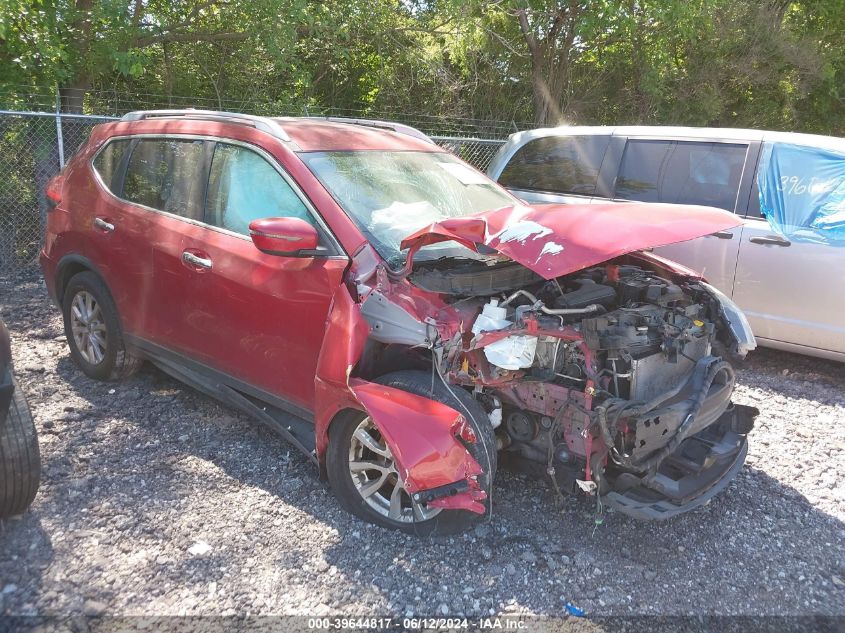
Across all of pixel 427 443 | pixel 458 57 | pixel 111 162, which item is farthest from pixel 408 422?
pixel 458 57

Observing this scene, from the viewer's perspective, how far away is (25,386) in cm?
466

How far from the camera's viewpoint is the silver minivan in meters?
5.07

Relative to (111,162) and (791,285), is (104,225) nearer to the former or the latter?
(111,162)

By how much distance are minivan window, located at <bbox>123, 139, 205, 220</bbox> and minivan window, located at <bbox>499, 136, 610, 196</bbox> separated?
3488 mm

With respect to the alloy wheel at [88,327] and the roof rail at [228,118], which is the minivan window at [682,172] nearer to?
the roof rail at [228,118]

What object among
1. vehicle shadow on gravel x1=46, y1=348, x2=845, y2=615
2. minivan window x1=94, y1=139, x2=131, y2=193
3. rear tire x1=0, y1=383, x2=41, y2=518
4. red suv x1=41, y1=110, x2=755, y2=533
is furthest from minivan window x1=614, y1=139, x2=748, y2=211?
rear tire x1=0, y1=383, x2=41, y2=518

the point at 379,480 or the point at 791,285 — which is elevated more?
the point at 791,285

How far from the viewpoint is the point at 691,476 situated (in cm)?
307

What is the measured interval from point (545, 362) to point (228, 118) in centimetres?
237

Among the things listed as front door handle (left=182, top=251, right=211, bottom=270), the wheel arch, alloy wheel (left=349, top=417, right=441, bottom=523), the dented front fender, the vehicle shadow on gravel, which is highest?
front door handle (left=182, top=251, right=211, bottom=270)

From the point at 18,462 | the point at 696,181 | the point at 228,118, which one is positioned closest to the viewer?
the point at 18,462

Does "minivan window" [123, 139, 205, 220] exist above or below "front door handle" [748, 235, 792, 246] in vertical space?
above

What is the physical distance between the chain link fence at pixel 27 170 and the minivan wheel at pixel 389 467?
5282mm

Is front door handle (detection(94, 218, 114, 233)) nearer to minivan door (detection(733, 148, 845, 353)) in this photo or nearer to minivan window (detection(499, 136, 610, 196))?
minivan window (detection(499, 136, 610, 196))
